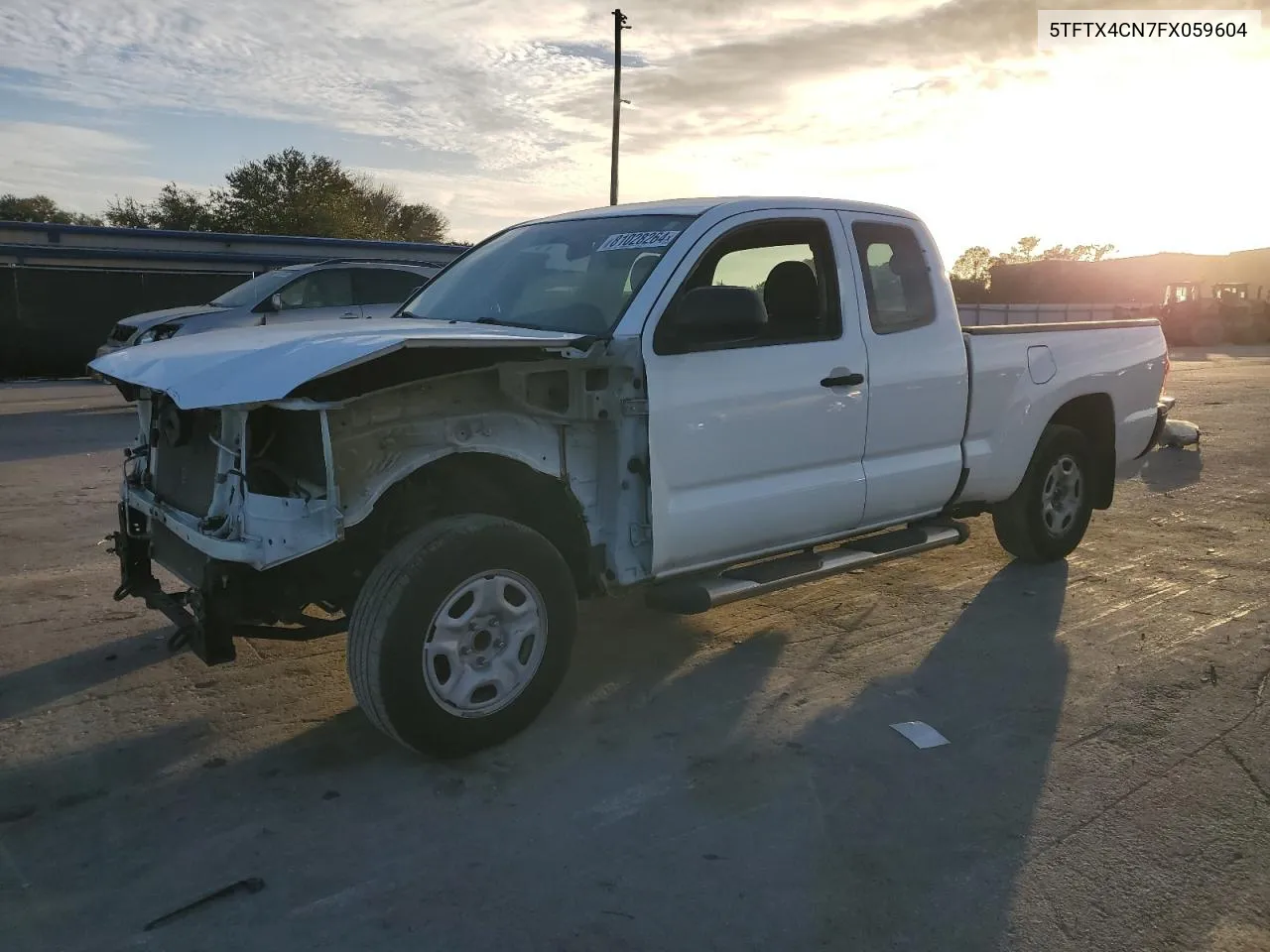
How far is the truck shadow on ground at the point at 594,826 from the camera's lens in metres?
2.70

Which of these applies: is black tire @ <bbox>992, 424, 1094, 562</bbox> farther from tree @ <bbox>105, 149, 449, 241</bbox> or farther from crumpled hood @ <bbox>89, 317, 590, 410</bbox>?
tree @ <bbox>105, 149, 449, 241</bbox>

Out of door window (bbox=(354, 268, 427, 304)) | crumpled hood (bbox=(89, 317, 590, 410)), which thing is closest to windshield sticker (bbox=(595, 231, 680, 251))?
crumpled hood (bbox=(89, 317, 590, 410))

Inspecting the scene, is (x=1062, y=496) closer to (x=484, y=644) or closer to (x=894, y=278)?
(x=894, y=278)

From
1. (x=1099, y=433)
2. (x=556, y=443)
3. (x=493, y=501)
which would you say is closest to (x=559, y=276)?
(x=556, y=443)

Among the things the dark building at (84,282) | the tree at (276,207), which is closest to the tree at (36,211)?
the tree at (276,207)

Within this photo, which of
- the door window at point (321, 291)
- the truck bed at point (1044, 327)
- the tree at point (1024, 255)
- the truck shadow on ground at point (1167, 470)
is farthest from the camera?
the tree at point (1024, 255)

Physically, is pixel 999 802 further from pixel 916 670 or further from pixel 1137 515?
pixel 1137 515

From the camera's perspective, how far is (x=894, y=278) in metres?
5.12

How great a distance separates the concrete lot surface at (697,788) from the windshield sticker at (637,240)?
1.88m

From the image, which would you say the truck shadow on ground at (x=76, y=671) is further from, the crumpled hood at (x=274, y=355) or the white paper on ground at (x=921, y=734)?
the white paper on ground at (x=921, y=734)

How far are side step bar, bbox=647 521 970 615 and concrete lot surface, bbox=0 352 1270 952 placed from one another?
40cm

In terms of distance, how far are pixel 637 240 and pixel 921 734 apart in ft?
7.81

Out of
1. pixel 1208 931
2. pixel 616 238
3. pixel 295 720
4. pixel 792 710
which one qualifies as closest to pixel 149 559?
pixel 295 720

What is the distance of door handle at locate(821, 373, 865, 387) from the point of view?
4.57 metres
